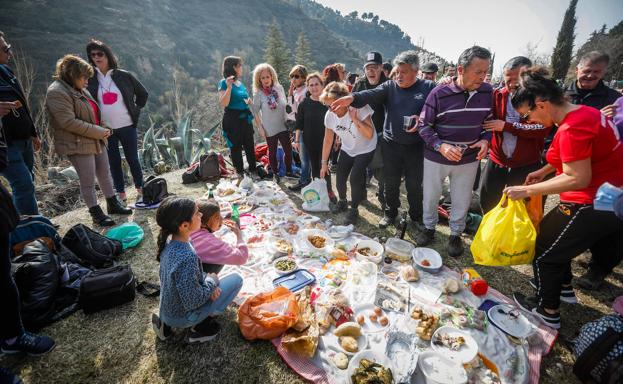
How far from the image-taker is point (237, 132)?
518 cm

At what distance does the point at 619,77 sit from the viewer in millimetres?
23500

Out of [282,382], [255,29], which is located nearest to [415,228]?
[282,382]

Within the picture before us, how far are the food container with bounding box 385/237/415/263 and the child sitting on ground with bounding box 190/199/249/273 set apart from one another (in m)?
1.72

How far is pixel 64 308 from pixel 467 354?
342cm

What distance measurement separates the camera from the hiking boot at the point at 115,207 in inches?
167

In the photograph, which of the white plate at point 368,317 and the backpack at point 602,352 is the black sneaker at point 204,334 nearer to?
the white plate at point 368,317

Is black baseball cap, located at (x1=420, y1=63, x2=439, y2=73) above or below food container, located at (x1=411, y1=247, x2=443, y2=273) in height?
above

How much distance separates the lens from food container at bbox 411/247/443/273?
295 centimetres

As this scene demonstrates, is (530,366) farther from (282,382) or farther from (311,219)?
(311,219)

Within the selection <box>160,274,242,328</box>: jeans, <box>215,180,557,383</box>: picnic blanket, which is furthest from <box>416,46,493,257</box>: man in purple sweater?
<box>160,274,242,328</box>: jeans

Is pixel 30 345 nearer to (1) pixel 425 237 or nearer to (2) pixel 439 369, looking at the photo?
(2) pixel 439 369

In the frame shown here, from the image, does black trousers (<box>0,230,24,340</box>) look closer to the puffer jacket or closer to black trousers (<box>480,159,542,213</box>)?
the puffer jacket

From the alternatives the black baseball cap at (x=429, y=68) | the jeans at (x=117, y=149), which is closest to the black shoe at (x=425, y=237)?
the black baseball cap at (x=429, y=68)

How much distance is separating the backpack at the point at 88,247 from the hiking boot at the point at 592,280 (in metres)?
5.00
